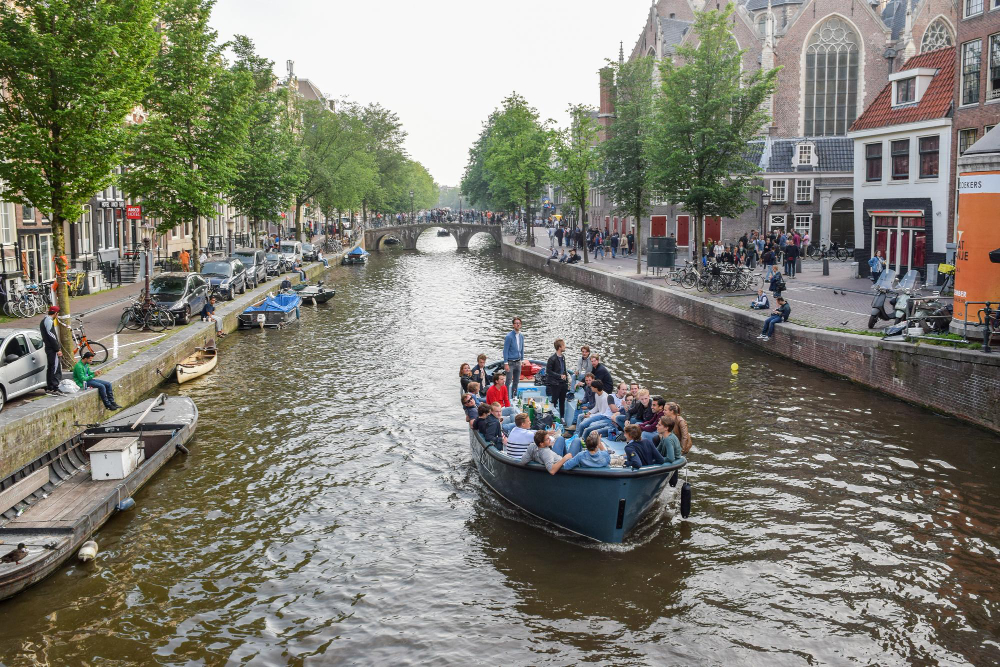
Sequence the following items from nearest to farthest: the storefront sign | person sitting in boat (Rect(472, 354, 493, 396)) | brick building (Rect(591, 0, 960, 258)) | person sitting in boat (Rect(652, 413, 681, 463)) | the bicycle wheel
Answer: person sitting in boat (Rect(652, 413, 681, 463))
person sitting in boat (Rect(472, 354, 493, 396))
the storefront sign
the bicycle wheel
brick building (Rect(591, 0, 960, 258))

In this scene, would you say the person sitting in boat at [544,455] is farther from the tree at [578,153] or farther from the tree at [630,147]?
the tree at [578,153]

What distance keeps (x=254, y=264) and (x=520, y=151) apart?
37012 millimetres

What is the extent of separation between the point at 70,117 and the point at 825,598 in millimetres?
18011

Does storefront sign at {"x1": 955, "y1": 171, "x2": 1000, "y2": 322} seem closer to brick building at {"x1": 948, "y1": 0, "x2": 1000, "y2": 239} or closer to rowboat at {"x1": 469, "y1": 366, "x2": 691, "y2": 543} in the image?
brick building at {"x1": 948, "y1": 0, "x2": 1000, "y2": 239}

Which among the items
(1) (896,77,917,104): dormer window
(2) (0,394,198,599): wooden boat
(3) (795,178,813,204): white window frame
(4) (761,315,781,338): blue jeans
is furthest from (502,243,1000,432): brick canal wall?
(3) (795,178,813,204): white window frame

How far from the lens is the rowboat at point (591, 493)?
12.2 m

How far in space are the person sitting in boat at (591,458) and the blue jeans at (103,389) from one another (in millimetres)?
11401

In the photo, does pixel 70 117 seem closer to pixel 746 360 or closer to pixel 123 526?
pixel 123 526

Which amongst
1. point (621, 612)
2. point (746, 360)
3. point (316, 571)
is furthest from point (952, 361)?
Result: point (316, 571)

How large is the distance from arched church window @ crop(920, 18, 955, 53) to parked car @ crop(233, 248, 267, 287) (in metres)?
48.0

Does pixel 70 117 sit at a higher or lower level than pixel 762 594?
higher

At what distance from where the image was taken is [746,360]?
2700cm

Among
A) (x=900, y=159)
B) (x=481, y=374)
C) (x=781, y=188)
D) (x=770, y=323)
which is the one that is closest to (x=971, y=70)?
(x=900, y=159)

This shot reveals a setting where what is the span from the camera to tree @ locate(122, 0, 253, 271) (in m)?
32.9
